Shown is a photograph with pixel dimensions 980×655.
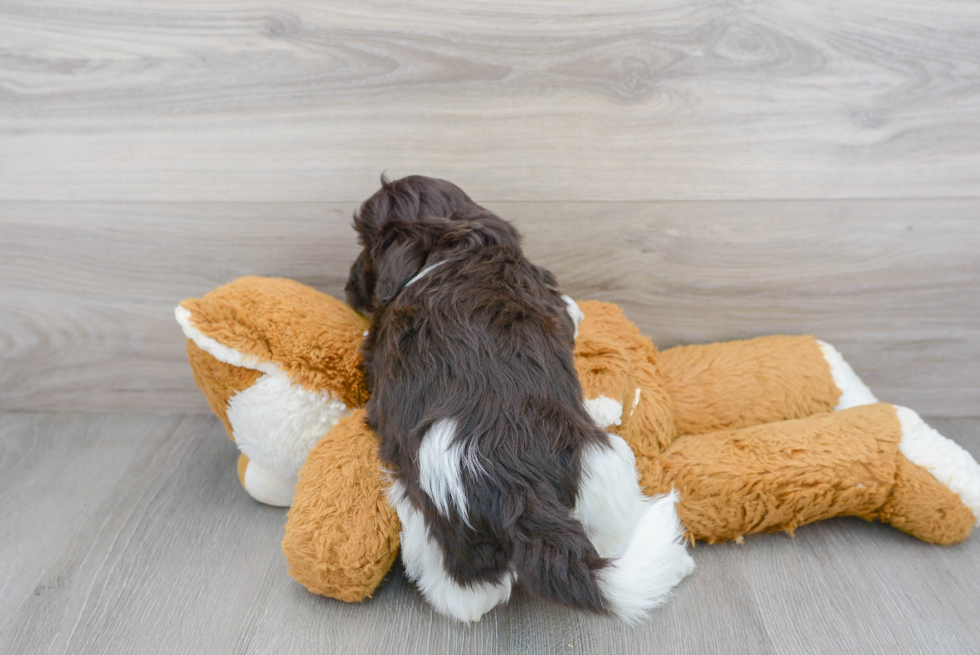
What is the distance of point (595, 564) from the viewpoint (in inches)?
27.7

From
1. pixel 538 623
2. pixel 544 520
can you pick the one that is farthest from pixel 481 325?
pixel 538 623

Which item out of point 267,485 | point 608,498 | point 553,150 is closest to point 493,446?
point 608,498

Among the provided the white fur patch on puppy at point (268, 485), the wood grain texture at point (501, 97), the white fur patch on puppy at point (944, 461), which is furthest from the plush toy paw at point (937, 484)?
the white fur patch on puppy at point (268, 485)

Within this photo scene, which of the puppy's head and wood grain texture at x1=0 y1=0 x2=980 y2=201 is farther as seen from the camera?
wood grain texture at x1=0 y1=0 x2=980 y2=201

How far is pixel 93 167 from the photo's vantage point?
121cm

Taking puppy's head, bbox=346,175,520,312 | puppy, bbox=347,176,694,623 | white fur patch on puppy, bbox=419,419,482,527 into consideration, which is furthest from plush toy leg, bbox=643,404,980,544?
puppy's head, bbox=346,175,520,312

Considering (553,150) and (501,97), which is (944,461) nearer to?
(553,150)

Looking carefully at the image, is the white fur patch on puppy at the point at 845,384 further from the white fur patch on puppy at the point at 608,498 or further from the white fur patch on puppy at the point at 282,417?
the white fur patch on puppy at the point at 282,417

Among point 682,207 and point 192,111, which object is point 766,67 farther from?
point 192,111

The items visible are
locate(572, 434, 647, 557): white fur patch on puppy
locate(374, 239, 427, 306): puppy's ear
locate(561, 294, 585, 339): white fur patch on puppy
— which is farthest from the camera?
locate(561, 294, 585, 339): white fur patch on puppy

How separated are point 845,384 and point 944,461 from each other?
0.22 metres

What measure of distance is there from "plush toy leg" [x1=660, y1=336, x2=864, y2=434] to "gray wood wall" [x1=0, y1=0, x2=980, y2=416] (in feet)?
0.39

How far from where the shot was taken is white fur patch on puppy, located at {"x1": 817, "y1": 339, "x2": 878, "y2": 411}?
3.74 ft

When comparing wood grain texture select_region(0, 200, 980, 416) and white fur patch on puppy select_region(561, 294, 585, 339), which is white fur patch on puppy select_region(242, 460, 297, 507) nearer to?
wood grain texture select_region(0, 200, 980, 416)
